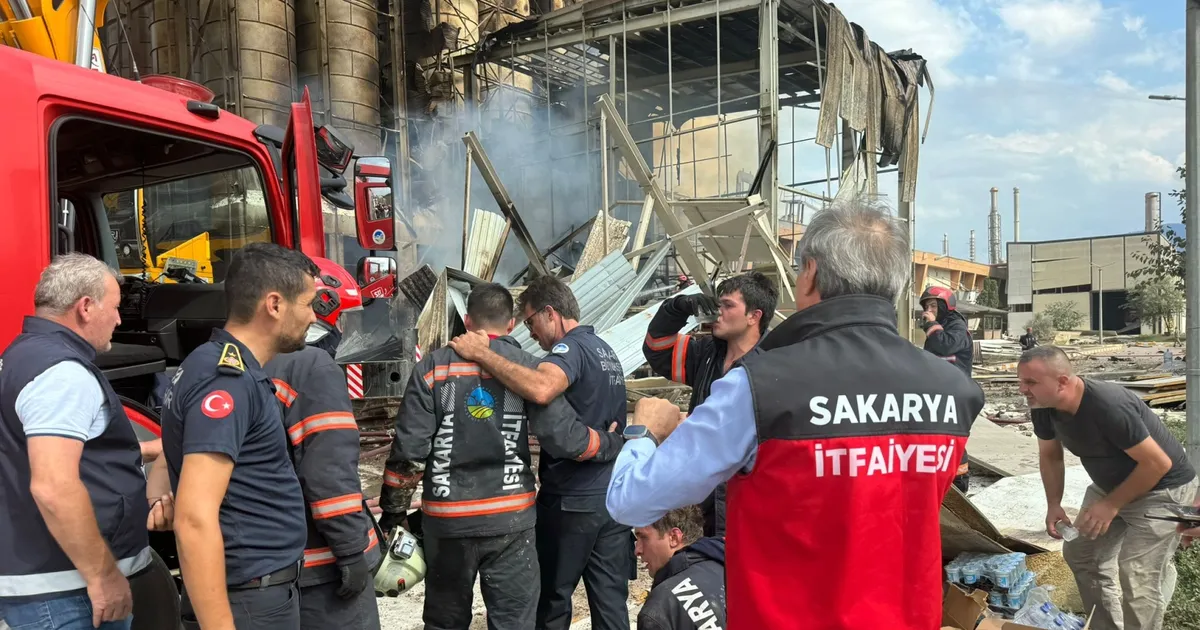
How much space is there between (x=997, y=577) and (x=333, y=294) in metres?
3.39

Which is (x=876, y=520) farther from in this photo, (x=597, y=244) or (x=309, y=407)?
(x=597, y=244)

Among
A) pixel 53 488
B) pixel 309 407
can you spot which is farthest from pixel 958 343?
pixel 53 488

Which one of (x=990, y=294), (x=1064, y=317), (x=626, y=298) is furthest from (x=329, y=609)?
(x=990, y=294)

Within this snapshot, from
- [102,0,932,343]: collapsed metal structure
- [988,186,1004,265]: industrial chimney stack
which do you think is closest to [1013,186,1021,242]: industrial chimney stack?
[988,186,1004,265]: industrial chimney stack

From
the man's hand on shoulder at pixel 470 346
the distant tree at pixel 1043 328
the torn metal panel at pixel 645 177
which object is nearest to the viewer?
the man's hand on shoulder at pixel 470 346

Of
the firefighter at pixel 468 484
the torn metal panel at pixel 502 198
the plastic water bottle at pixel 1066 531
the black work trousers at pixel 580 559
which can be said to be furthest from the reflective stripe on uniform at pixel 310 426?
the torn metal panel at pixel 502 198

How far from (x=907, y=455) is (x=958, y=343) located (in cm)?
475

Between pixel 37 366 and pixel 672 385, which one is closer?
pixel 37 366

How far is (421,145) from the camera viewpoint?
51.7ft

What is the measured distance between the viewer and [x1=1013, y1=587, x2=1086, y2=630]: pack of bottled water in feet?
11.5

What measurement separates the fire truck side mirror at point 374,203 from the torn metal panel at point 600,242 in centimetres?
712

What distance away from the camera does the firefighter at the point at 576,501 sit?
3.44m

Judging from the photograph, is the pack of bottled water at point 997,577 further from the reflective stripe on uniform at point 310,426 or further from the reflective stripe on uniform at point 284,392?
the reflective stripe on uniform at point 284,392

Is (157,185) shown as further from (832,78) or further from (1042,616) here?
(832,78)
